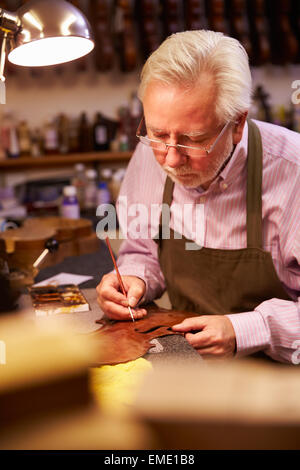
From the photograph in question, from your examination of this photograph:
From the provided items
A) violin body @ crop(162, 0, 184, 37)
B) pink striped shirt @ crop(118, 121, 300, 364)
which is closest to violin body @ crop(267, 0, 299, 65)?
violin body @ crop(162, 0, 184, 37)

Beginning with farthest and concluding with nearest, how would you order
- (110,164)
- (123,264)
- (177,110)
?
(110,164) → (123,264) → (177,110)

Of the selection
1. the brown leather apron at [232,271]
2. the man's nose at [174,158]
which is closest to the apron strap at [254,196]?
the brown leather apron at [232,271]

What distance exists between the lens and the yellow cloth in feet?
2.79

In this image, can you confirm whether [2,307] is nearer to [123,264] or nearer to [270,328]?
[270,328]

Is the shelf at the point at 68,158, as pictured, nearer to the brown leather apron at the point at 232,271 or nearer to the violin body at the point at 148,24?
the violin body at the point at 148,24

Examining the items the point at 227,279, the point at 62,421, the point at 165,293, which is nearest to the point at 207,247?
the point at 227,279

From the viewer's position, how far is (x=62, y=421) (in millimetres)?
564

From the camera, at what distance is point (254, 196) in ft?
4.71

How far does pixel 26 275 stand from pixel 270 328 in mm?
839

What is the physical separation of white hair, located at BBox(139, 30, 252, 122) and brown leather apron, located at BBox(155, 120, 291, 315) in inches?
8.1

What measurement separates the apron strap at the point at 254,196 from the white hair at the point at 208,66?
17cm

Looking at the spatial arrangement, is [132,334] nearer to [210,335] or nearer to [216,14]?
[210,335]

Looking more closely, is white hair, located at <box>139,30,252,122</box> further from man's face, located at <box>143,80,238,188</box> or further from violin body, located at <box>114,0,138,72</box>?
violin body, located at <box>114,0,138,72</box>

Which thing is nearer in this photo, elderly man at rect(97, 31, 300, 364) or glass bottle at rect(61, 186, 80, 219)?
elderly man at rect(97, 31, 300, 364)
